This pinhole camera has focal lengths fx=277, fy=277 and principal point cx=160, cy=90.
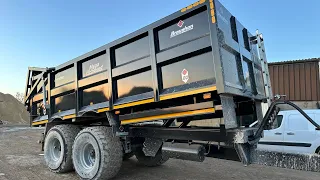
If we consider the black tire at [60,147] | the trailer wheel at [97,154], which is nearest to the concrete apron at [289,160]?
the trailer wheel at [97,154]

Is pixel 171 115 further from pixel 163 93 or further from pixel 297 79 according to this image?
pixel 297 79

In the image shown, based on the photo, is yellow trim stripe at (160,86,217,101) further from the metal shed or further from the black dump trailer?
the metal shed

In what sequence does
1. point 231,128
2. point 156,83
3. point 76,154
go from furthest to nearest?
point 76,154
point 156,83
point 231,128

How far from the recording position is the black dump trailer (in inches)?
145

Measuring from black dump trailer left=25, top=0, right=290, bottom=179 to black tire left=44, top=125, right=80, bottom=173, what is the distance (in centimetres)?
2

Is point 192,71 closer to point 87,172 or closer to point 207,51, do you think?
point 207,51

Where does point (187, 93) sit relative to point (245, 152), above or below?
above

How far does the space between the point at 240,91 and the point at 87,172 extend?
10.5 ft

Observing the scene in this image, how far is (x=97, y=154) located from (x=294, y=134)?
541 centimetres

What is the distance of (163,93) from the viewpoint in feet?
13.7

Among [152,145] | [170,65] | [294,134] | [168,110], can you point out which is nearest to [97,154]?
[152,145]

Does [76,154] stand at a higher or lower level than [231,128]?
lower

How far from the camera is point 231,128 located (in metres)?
3.64

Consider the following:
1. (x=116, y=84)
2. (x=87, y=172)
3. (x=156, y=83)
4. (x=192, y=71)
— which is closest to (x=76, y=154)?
(x=87, y=172)
